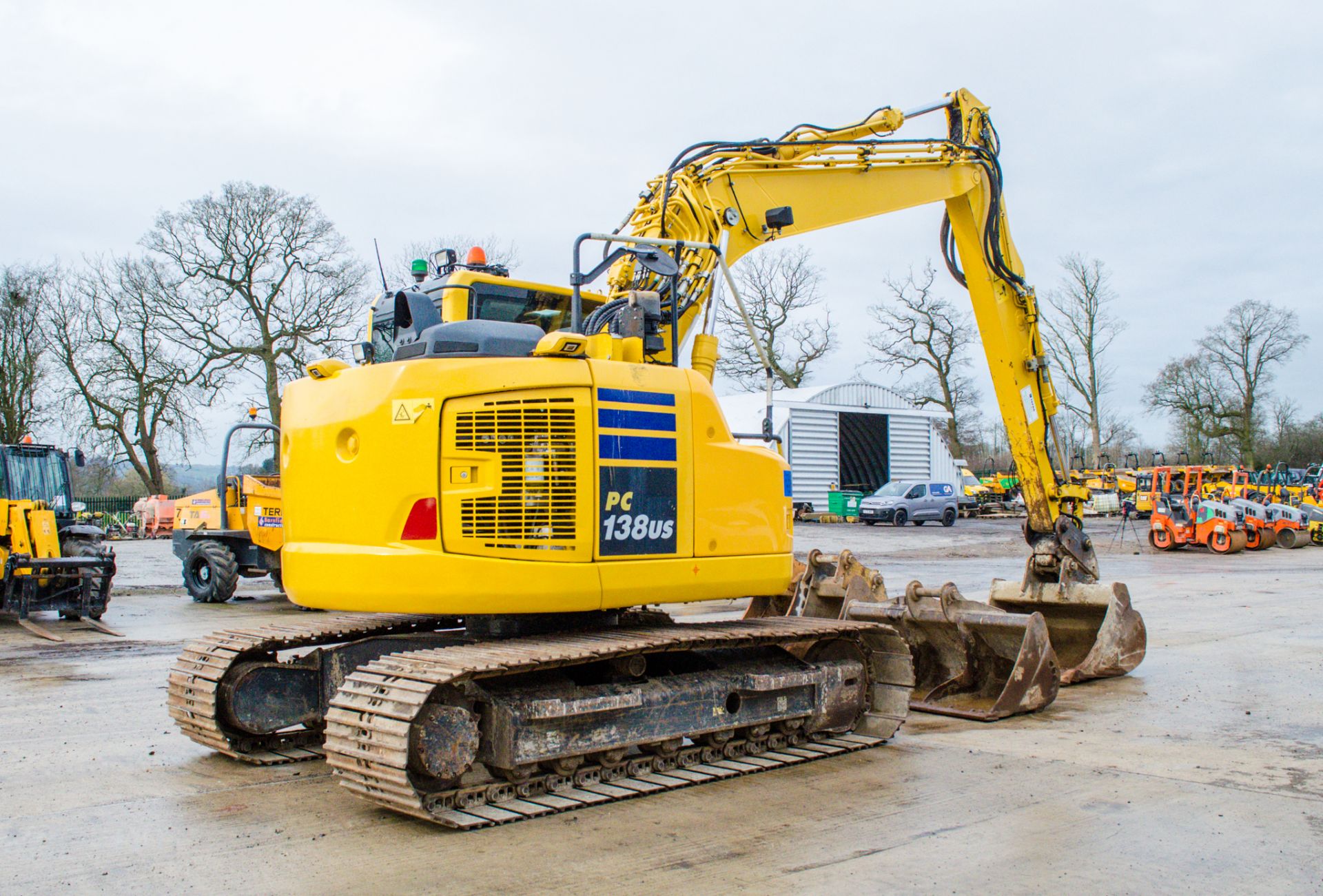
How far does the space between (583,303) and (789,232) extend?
2188 millimetres

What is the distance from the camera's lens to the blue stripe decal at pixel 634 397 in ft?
18.4

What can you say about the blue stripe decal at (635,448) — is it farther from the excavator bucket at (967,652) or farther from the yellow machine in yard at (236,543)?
the yellow machine in yard at (236,543)

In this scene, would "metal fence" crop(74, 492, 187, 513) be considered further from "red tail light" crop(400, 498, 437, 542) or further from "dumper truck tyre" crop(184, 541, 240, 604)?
"red tail light" crop(400, 498, 437, 542)

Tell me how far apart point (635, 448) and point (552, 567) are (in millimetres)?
764

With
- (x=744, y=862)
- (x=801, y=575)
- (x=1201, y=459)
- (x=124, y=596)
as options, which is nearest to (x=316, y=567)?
(x=744, y=862)

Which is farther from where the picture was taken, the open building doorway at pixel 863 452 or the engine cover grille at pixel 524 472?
the open building doorway at pixel 863 452

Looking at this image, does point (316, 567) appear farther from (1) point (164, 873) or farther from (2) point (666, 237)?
(2) point (666, 237)

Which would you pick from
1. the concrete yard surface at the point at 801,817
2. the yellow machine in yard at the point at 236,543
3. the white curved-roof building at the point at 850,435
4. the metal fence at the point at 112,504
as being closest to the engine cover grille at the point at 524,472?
the concrete yard surface at the point at 801,817

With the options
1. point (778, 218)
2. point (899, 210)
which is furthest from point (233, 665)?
point (899, 210)

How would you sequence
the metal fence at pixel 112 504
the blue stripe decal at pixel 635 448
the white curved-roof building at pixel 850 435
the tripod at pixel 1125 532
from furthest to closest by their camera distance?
the metal fence at pixel 112 504, the white curved-roof building at pixel 850 435, the tripod at pixel 1125 532, the blue stripe decal at pixel 635 448

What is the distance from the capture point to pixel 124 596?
59.5 feet

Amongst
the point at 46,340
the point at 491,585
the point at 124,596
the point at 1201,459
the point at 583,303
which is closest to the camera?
the point at 491,585

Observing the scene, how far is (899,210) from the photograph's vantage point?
9.14 meters

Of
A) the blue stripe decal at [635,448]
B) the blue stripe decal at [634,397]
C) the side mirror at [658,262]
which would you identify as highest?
the side mirror at [658,262]
